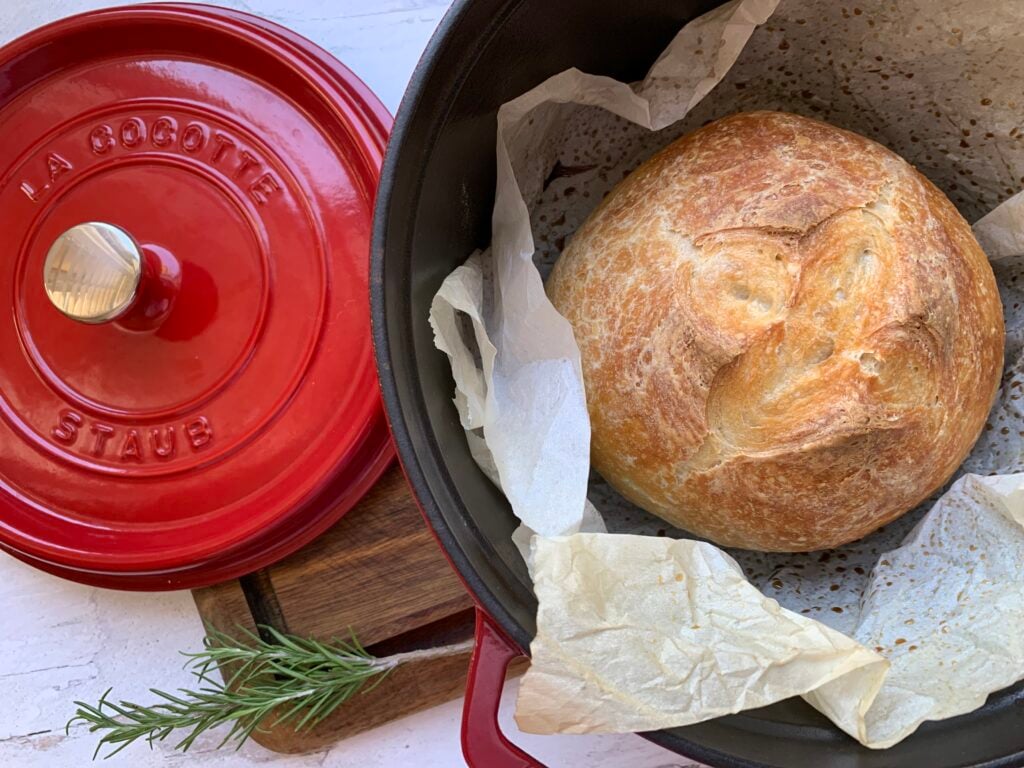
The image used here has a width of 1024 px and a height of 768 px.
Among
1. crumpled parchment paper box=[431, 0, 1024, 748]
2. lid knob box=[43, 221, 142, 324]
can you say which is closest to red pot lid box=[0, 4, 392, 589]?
lid knob box=[43, 221, 142, 324]

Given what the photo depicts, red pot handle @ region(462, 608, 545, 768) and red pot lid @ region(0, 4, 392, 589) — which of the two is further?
red pot lid @ region(0, 4, 392, 589)

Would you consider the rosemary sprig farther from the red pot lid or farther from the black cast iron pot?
the black cast iron pot

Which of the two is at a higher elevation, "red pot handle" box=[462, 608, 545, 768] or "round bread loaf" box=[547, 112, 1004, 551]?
"round bread loaf" box=[547, 112, 1004, 551]

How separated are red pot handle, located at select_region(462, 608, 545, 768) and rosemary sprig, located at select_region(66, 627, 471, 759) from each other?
9.1 inches

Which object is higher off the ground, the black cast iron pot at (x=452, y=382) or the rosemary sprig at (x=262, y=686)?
the black cast iron pot at (x=452, y=382)

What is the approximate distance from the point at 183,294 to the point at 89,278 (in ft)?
0.30

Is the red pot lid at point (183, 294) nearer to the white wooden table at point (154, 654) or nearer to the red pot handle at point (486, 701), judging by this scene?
the white wooden table at point (154, 654)

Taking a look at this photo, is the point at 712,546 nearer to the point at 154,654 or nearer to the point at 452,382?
the point at 452,382

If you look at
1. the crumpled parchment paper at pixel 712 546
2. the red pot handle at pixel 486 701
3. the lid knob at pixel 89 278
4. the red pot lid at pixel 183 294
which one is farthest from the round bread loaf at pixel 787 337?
the lid knob at pixel 89 278

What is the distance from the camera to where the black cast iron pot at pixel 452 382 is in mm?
616

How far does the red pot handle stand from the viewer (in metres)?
0.68

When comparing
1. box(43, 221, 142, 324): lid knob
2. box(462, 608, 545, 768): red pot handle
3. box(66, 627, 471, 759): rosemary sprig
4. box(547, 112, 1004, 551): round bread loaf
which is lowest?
box(66, 627, 471, 759): rosemary sprig

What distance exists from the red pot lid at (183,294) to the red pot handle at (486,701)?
282 millimetres

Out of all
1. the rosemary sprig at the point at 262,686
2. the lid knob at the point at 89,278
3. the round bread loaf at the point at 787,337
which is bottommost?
the rosemary sprig at the point at 262,686
